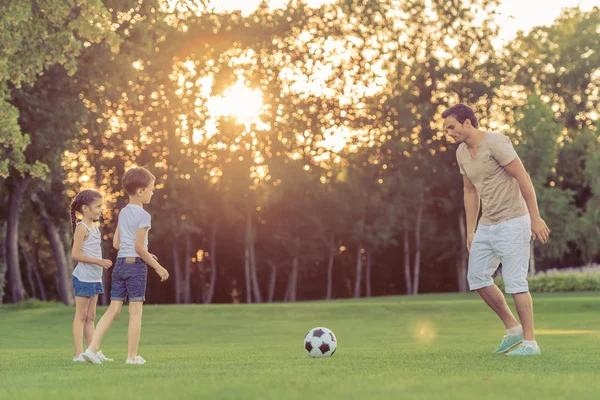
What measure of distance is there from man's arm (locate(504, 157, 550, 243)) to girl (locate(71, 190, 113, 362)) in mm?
4489

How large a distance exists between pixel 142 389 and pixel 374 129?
1705 inches

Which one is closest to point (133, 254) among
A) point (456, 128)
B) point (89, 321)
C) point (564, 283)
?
point (89, 321)

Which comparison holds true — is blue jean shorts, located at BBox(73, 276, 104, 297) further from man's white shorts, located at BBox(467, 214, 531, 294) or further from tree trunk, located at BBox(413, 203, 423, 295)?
tree trunk, located at BBox(413, 203, 423, 295)

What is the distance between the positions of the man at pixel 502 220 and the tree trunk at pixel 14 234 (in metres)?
26.7

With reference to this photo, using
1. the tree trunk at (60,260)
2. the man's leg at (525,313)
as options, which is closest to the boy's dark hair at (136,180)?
the man's leg at (525,313)

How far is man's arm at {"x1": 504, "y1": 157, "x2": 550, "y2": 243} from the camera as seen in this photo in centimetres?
982

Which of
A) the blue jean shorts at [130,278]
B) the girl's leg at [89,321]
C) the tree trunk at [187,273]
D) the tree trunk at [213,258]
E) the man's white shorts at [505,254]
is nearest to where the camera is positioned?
the blue jean shorts at [130,278]

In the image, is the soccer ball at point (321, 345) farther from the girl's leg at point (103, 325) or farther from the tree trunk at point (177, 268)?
the tree trunk at point (177, 268)

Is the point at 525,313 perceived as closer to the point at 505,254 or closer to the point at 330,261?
the point at 505,254

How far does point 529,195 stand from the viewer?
9.90m

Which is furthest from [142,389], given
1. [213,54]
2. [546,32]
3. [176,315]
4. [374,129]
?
[546,32]

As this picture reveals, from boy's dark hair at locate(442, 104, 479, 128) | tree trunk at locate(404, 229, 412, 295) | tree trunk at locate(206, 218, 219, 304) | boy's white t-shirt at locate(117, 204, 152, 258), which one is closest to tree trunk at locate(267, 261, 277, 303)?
tree trunk at locate(206, 218, 219, 304)

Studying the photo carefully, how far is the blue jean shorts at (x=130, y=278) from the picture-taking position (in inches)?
385

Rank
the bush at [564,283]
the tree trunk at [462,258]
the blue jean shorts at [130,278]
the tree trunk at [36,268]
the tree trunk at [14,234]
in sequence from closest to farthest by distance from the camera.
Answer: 1. the blue jean shorts at [130,278]
2. the tree trunk at [14,234]
3. the bush at [564,283]
4. the tree trunk at [462,258]
5. the tree trunk at [36,268]
